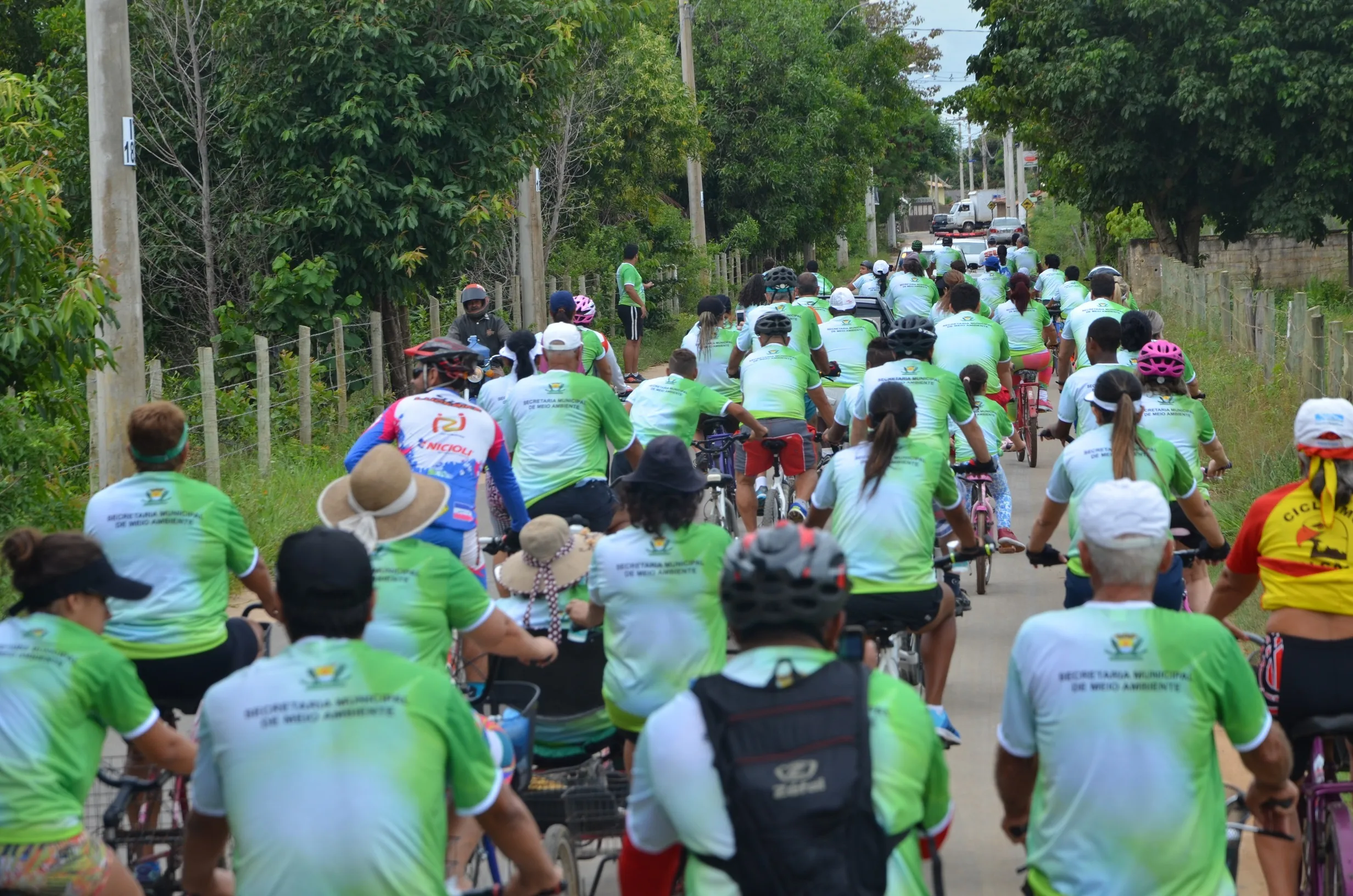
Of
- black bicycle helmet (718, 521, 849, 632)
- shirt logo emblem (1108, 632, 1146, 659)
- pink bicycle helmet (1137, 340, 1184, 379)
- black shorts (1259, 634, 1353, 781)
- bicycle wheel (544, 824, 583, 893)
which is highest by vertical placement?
pink bicycle helmet (1137, 340, 1184, 379)

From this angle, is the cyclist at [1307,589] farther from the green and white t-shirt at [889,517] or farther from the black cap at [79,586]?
the black cap at [79,586]

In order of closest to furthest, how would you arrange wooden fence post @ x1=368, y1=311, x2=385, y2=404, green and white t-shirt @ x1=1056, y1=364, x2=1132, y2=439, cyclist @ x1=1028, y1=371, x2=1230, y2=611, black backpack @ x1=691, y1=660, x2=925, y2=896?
black backpack @ x1=691, y1=660, x2=925, y2=896
cyclist @ x1=1028, y1=371, x2=1230, y2=611
green and white t-shirt @ x1=1056, y1=364, x2=1132, y2=439
wooden fence post @ x1=368, y1=311, x2=385, y2=404

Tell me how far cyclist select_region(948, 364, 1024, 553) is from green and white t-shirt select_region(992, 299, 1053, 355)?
4084mm

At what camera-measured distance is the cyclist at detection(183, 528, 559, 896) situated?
3.50 m

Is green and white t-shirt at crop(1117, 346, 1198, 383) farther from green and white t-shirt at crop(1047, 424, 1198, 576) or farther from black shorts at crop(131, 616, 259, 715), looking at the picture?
black shorts at crop(131, 616, 259, 715)

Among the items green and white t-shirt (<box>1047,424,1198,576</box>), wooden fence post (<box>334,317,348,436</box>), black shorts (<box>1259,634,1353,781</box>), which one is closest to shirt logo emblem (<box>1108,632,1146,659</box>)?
black shorts (<box>1259,634,1353,781</box>)

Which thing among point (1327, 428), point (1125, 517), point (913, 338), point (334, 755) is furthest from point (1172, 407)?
point (334, 755)

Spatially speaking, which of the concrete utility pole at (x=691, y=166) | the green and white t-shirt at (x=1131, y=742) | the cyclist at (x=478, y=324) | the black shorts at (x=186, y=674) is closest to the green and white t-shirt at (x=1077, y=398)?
the black shorts at (x=186, y=674)

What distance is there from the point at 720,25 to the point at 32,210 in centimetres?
3592

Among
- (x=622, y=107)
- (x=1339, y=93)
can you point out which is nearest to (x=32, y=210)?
(x=622, y=107)

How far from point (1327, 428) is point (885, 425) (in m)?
1.94

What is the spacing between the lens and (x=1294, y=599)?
565 cm

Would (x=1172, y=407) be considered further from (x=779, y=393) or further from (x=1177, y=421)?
(x=779, y=393)

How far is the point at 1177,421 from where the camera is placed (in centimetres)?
870
